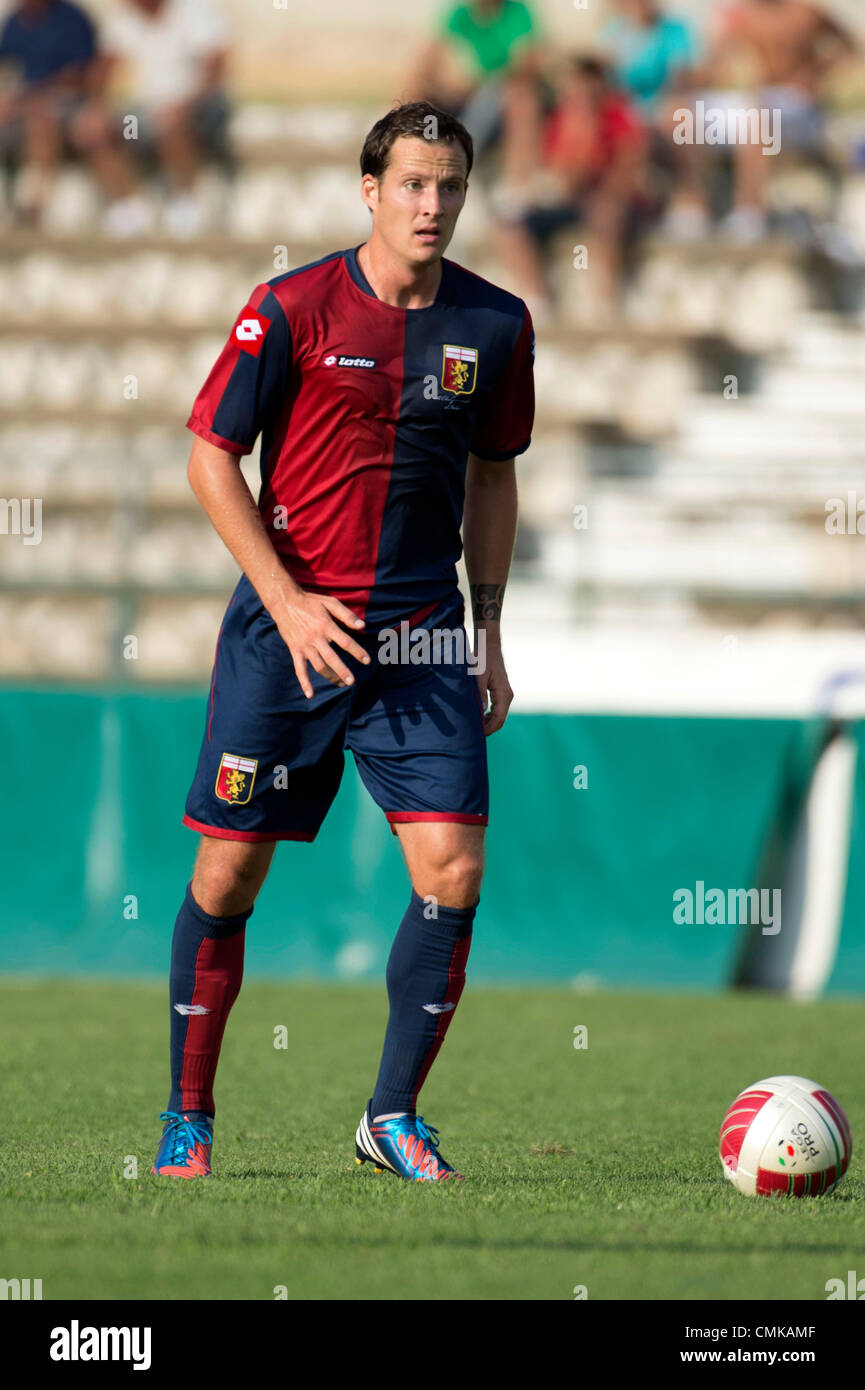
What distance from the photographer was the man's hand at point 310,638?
4.41 meters

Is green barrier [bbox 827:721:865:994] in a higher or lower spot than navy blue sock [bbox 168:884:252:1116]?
higher

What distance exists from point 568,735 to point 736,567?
2.50 m

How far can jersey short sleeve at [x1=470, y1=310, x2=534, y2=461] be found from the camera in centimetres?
475

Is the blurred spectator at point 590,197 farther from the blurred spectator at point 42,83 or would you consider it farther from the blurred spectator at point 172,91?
the blurred spectator at point 42,83

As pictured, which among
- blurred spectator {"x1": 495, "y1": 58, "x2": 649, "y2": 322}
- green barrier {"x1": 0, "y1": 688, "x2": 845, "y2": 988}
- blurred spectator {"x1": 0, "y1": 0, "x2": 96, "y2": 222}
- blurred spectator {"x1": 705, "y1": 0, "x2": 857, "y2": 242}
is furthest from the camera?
blurred spectator {"x1": 0, "y1": 0, "x2": 96, "y2": 222}

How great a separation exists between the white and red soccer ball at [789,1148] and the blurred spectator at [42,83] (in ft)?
45.6

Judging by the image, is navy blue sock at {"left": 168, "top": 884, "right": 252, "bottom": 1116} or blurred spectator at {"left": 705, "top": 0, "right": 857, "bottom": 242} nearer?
navy blue sock at {"left": 168, "top": 884, "right": 252, "bottom": 1116}

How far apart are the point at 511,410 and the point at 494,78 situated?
40.1 feet

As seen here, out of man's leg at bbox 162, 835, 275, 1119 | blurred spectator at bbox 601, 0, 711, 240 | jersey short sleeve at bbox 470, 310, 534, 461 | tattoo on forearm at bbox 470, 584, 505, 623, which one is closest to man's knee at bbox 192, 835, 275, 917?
man's leg at bbox 162, 835, 275, 1119

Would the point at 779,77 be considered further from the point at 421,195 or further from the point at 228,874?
the point at 228,874

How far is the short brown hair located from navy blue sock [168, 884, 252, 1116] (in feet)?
5.69

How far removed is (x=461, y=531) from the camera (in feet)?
16.7

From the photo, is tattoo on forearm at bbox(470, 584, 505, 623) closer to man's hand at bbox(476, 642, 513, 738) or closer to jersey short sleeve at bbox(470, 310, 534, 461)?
man's hand at bbox(476, 642, 513, 738)
